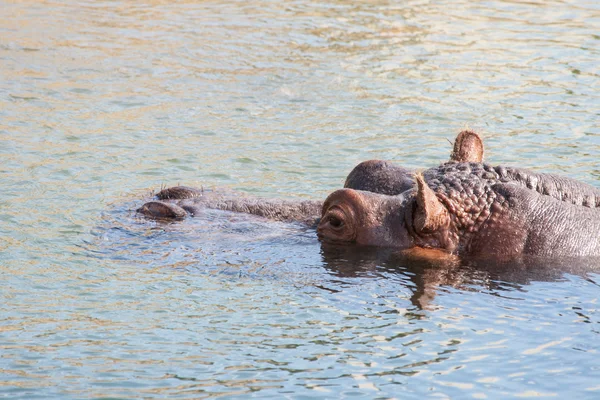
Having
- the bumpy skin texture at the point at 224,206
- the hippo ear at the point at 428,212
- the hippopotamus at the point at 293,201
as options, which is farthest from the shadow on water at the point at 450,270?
the bumpy skin texture at the point at 224,206

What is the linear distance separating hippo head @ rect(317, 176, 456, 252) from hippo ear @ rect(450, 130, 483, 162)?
0.85 m

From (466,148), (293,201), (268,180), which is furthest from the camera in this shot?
(268,180)

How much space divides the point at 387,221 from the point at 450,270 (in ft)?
1.88

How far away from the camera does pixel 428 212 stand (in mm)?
7285

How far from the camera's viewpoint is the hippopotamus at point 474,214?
7.43 m

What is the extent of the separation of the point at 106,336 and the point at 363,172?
8.11 feet

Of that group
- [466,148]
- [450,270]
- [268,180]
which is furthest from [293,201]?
[268,180]

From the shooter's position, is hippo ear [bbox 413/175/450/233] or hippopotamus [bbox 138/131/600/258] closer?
hippo ear [bbox 413/175/450/233]

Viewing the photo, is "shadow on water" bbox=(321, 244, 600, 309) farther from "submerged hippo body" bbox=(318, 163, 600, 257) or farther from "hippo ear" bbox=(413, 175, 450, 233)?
"hippo ear" bbox=(413, 175, 450, 233)

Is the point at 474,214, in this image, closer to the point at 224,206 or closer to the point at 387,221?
the point at 387,221

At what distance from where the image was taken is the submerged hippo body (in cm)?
743

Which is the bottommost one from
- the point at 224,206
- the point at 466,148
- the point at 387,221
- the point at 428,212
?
the point at 224,206

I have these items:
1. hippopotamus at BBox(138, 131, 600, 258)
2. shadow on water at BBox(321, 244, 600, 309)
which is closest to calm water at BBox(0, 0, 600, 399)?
shadow on water at BBox(321, 244, 600, 309)

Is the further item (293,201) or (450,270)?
(293,201)
